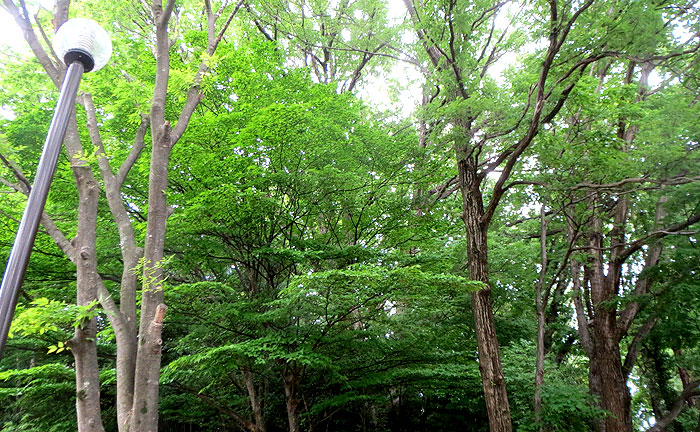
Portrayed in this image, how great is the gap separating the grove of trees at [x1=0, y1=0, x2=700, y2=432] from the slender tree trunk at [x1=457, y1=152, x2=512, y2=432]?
0.03 metres

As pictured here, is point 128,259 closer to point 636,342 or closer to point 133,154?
point 133,154

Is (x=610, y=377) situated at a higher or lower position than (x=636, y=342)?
lower

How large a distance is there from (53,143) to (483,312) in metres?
5.48

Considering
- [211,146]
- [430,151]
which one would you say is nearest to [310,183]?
[211,146]

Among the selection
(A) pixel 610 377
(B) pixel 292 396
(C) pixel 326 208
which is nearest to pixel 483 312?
(C) pixel 326 208

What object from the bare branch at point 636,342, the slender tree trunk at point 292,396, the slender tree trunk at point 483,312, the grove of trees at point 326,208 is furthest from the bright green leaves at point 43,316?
the bare branch at point 636,342

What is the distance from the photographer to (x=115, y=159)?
19.7ft

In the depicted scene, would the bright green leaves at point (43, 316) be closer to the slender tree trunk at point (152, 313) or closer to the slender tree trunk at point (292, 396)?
the slender tree trunk at point (152, 313)

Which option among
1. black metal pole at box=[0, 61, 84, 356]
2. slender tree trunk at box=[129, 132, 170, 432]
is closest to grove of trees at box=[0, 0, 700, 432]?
slender tree trunk at box=[129, 132, 170, 432]

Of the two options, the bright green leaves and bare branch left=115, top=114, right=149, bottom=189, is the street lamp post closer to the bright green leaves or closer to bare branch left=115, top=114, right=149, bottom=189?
the bright green leaves

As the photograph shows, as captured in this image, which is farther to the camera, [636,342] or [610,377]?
[636,342]

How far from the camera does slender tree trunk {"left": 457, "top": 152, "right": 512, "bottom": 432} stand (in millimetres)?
5312

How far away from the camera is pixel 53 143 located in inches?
70.6

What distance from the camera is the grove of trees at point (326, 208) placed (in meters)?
4.68
